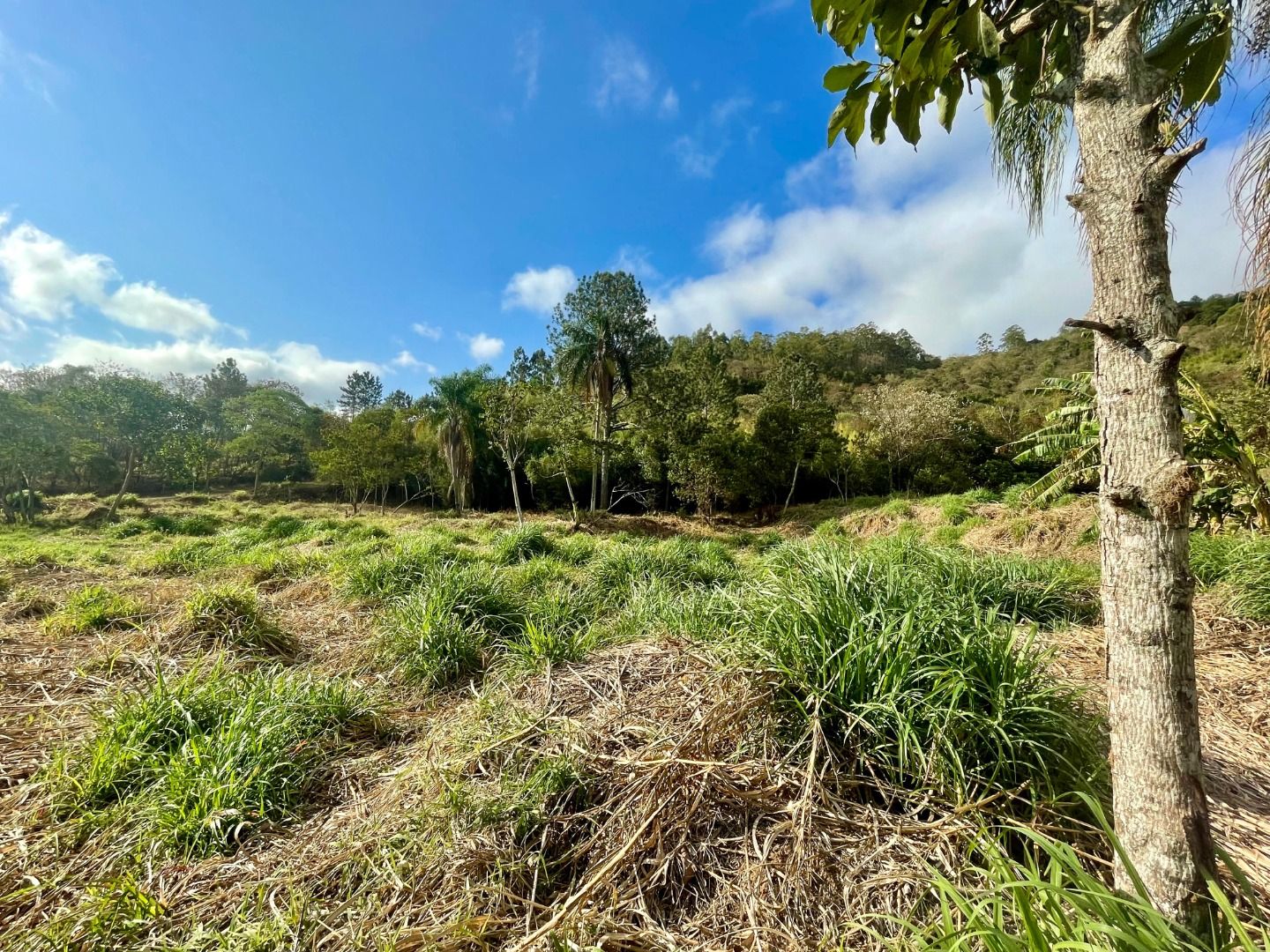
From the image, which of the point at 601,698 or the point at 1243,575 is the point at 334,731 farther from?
the point at 1243,575

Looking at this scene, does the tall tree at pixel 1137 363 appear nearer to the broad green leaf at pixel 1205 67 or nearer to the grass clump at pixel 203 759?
the broad green leaf at pixel 1205 67

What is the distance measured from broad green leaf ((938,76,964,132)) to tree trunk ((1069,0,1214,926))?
287 millimetres

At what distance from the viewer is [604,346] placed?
1938cm

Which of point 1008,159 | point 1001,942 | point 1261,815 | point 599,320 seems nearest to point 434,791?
point 1001,942

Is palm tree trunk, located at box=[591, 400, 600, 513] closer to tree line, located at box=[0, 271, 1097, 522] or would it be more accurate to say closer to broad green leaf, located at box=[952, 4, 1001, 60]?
tree line, located at box=[0, 271, 1097, 522]

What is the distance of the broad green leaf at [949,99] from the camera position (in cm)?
132

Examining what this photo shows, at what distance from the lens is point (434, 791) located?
1822mm

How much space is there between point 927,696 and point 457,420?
23.9 m

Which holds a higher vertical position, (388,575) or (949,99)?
(949,99)

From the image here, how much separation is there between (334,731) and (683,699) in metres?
1.83

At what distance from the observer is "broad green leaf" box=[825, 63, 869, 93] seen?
3.81ft

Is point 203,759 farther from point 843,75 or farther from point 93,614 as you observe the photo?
point 93,614

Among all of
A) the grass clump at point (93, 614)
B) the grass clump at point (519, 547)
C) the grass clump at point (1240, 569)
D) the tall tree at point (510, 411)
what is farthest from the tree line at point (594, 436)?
the grass clump at point (1240, 569)

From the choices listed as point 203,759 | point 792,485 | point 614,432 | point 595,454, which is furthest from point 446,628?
point 792,485
